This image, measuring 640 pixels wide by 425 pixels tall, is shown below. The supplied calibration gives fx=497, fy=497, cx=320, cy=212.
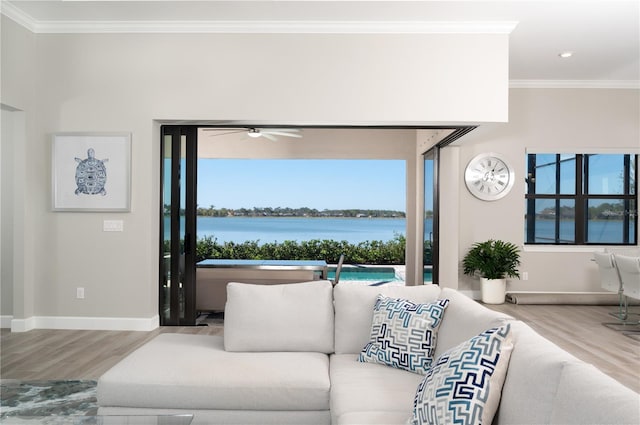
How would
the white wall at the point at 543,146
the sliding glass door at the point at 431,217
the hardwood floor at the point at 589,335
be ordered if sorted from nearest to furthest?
the hardwood floor at the point at 589,335
the sliding glass door at the point at 431,217
the white wall at the point at 543,146

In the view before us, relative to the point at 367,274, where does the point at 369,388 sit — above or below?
above

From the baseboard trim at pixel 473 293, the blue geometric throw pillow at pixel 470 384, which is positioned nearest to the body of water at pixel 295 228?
the baseboard trim at pixel 473 293

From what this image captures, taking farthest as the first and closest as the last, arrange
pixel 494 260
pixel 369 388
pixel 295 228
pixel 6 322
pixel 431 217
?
pixel 295 228 → pixel 431 217 → pixel 494 260 → pixel 6 322 → pixel 369 388

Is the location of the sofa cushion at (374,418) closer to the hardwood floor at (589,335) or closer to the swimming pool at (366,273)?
the hardwood floor at (589,335)

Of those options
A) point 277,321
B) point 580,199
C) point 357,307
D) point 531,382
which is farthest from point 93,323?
point 580,199

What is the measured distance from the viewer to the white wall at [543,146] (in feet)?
22.8

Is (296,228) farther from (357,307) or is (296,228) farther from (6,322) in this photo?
(357,307)

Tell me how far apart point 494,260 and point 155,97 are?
4628 mm

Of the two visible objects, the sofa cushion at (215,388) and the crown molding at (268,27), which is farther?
the crown molding at (268,27)

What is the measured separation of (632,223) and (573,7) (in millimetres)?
4176

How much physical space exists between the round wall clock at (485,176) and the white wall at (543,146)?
0.08 meters

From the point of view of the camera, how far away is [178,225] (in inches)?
210

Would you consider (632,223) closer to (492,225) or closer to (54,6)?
(492,225)

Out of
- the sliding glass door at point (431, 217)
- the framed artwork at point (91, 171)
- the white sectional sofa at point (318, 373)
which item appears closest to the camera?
the white sectional sofa at point (318, 373)
